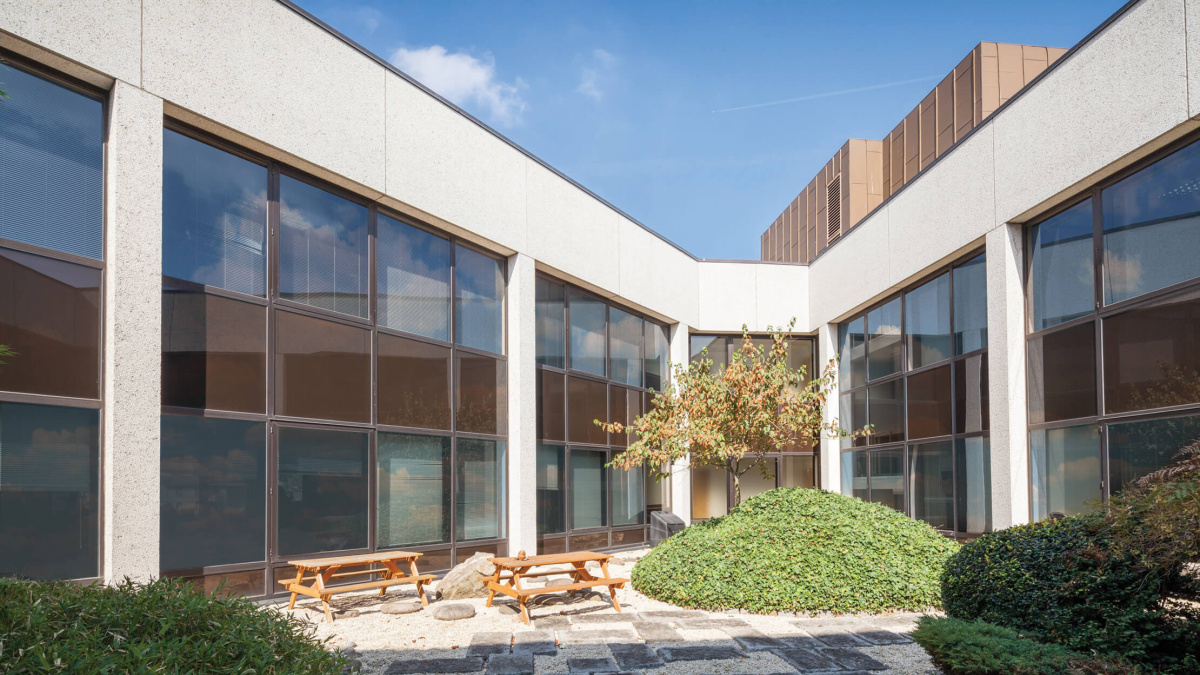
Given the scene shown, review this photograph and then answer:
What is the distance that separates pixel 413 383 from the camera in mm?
11844

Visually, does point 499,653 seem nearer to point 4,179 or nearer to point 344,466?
point 344,466

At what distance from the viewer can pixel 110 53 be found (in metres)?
7.88

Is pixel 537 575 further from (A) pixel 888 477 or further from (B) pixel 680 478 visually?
(A) pixel 888 477

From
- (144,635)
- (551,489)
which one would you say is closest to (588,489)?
(551,489)

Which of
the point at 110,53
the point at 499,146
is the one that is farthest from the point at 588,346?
the point at 110,53

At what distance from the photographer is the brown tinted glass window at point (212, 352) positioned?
853 cm

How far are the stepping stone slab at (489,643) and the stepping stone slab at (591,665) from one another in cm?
79

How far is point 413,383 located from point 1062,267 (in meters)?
9.21

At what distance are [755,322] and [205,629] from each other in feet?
58.9

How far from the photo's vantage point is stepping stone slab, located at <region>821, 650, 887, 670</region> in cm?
690

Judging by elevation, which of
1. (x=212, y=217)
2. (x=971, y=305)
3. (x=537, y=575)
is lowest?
(x=537, y=575)

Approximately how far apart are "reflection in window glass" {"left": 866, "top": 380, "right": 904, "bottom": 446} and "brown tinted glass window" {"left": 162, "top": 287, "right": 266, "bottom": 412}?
12202 mm

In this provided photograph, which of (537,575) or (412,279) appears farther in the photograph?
(412,279)

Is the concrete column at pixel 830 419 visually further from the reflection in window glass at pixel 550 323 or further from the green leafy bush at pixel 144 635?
the green leafy bush at pixel 144 635
